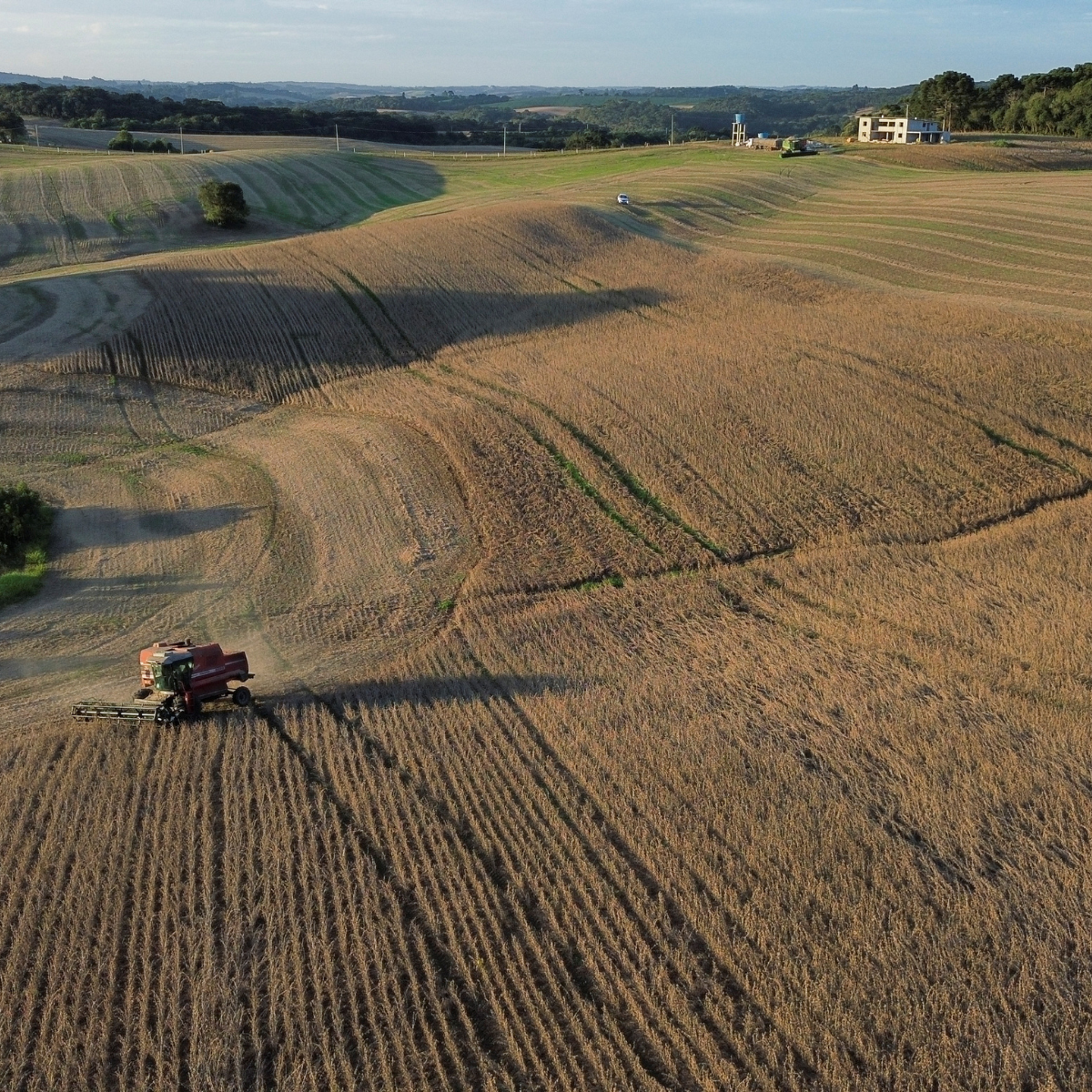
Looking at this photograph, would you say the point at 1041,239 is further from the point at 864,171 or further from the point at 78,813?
the point at 78,813

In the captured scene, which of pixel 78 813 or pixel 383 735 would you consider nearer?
pixel 78 813

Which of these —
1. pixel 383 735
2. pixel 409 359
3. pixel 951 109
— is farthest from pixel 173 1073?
pixel 951 109

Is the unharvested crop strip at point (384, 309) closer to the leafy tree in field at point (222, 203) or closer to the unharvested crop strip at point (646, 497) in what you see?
the unharvested crop strip at point (646, 497)

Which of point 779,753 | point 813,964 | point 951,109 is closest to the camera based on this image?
point 813,964

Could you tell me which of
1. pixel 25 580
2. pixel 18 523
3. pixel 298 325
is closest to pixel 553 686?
pixel 25 580

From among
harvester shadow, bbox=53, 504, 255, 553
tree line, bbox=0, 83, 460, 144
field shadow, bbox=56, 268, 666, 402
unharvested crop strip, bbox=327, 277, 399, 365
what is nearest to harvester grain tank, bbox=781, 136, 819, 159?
field shadow, bbox=56, 268, 666, 402
